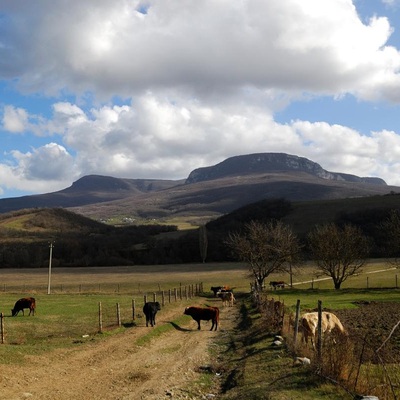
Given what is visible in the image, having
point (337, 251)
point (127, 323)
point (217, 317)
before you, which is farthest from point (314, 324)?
point (337, 251)

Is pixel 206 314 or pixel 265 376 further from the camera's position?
pixel 206 314

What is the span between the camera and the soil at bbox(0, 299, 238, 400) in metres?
15.8

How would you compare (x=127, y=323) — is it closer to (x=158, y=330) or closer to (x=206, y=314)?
(x=158, y=330)

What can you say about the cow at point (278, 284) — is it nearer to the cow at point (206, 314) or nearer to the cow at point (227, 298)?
the cow at point (227, 298)

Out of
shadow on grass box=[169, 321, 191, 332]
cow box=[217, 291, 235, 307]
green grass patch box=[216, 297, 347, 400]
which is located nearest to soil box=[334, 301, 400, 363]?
green grass patch box=[216, 297, 347, 400]

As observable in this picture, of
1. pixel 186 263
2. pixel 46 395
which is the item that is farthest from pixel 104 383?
pixel 186 263

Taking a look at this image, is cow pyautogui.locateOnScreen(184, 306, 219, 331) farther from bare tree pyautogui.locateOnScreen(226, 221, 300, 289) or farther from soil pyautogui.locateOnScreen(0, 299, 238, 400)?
bare tree pyautogui.locateOnScreen(226, 221, 300, 289)

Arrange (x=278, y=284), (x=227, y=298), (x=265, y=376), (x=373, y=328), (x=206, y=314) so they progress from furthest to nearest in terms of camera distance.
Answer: (x=278, y=284)
(x=227, y=298)
(x=206, y=314)
(x=373, y=328)
(x=265, y=376)

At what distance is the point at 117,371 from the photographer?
19.0 m

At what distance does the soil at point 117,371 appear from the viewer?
621 inches

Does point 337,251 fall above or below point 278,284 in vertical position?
above

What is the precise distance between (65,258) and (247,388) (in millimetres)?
131073

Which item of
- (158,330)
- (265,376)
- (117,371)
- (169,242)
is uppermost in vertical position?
(169,242)

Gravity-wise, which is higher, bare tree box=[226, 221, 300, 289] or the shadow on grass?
bare tree box=[226, 221, 300, 289]
